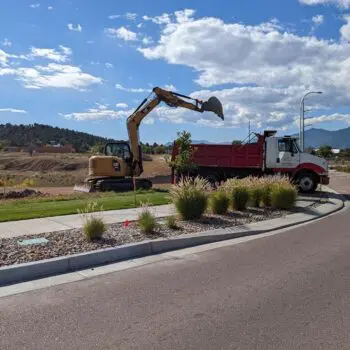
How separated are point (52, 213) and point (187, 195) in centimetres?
358

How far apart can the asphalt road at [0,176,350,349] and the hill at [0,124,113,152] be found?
150m

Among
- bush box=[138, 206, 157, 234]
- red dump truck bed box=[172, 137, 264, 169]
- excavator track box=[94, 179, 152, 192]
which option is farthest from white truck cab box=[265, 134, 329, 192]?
bush box=[138, 206, 157, 234]

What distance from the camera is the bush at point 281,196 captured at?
1599 cm

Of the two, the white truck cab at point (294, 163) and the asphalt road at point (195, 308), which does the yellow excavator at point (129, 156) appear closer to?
the white truck cab at point (294, 163)

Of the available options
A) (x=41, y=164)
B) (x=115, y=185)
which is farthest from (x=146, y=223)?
(x=41, y=164)

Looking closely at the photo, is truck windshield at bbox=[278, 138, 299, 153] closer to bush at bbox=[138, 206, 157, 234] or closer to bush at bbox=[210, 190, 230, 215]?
bush at bbox=[210, 190, 230, 215]

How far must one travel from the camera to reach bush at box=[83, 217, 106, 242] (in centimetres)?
924

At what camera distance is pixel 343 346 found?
4805 mm

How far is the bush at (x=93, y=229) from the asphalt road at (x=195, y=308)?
5.55ft

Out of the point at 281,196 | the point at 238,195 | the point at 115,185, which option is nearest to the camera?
the point at 238,195

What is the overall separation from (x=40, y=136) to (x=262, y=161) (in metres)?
152

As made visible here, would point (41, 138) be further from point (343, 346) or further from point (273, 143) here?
point (343, 346)

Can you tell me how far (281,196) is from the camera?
1598cm

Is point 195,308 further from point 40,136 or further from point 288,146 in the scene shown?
point 40,136
